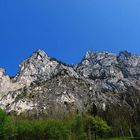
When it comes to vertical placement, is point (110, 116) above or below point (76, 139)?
above

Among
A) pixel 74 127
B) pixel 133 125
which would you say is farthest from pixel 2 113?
pixel 133 125

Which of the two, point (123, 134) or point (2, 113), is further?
point (123, 134)

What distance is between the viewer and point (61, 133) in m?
119

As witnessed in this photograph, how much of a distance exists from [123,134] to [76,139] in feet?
129

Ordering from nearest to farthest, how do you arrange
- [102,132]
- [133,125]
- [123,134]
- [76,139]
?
[76,139]
[102,132]
[123,134]
[133,125]

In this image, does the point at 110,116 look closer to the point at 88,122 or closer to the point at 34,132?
the point at 88,122

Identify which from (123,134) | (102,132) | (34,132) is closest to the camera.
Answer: (34,132)

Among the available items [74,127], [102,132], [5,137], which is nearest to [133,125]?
[102,132]

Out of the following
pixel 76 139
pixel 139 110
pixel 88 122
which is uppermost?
pixel 139 110

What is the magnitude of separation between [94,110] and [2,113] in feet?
284

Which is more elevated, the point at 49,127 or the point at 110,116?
the point at 110,116

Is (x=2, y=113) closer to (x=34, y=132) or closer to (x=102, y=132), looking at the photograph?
(x=34, y=132)

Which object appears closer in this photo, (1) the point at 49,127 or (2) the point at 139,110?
(1) the point at 49,127

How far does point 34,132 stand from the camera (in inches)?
4941
